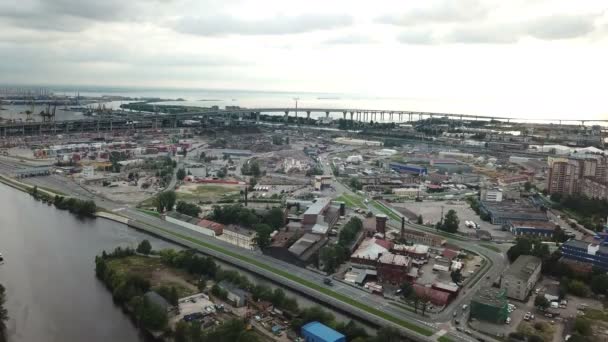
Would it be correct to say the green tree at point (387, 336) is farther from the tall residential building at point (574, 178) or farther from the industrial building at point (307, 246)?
the tall residential building at point (574, 178)

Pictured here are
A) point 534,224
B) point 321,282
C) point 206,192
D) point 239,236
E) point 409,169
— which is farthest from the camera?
point 409,169

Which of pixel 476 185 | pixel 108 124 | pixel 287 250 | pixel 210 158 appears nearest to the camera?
pixel 287 250

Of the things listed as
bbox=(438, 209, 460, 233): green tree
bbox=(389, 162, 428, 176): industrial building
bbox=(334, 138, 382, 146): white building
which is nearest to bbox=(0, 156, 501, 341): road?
bbox=(438, 209, 460, 233): green tree

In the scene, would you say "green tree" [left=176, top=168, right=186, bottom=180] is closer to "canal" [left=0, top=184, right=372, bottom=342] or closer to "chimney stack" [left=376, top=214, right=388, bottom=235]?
"canal" [left=0, top=184, right=372, bottom=342]

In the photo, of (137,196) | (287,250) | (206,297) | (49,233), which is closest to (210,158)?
(137,196)

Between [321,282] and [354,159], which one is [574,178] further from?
[321,282]

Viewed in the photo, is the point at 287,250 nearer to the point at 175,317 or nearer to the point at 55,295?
the point at 175,317

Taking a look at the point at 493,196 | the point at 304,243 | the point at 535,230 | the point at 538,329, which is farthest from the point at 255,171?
the point at 538,329
